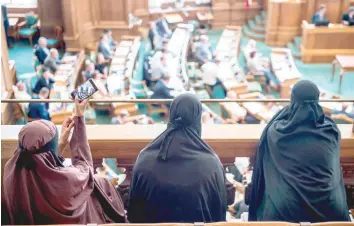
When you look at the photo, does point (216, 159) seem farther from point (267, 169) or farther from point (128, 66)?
point (128, 66)

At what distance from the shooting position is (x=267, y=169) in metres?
3.63

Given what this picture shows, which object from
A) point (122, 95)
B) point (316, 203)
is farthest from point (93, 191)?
point (122, 95)

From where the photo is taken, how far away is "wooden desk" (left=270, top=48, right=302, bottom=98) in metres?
13.2

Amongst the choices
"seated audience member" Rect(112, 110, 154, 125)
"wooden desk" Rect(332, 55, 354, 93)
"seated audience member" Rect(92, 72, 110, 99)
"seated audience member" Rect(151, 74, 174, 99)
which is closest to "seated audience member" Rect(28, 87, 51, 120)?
"seated audience member" Rect(92, 72, 110, 99)

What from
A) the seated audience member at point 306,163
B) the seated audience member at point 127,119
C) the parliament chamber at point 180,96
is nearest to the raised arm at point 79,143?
the parliament chamber at point 180,96

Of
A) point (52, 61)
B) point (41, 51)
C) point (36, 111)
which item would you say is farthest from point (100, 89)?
point (41, 51)

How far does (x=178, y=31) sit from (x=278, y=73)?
366cm

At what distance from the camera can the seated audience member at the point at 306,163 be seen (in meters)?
3.45

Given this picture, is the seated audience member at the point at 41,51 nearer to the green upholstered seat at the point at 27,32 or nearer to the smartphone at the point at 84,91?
the green upholstered seat at the point at 27,32

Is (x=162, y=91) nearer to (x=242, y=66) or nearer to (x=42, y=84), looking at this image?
(x=42, y=84)

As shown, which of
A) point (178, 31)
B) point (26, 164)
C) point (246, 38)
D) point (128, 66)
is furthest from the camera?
point (246, 38)

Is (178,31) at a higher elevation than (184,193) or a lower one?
lower

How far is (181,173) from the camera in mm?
3391

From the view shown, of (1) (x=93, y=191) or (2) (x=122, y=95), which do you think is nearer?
(1) (x=93, y=191)
